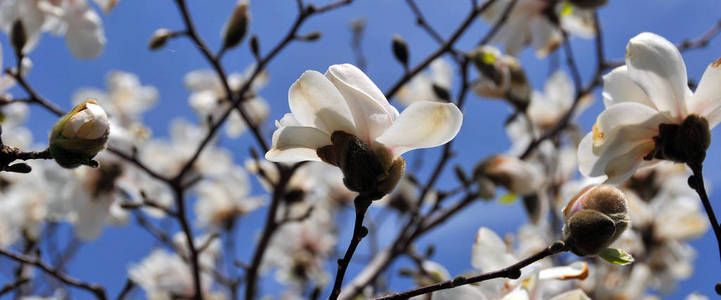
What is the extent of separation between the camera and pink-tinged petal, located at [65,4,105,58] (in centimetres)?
150

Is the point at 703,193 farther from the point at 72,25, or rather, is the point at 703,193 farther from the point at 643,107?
the point at 72,25

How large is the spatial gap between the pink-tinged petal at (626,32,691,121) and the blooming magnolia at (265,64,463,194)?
0.83 ft

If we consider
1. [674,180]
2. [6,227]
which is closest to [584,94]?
[674,180]

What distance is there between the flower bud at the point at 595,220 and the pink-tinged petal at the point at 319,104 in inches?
10.5

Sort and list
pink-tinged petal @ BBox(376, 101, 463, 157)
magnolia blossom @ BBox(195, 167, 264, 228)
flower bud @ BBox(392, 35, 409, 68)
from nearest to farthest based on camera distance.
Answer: pink-tinged petal @ BBox(376, 101, 463, 157), flower bud @ BBox(392, 35, 409, 68), magnolia blossom @ BBox(195, 167, 264, 228)

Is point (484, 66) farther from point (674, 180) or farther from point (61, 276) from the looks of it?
point (674, 180)

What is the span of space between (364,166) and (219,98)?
162 centimetres

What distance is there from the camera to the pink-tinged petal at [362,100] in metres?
0.63

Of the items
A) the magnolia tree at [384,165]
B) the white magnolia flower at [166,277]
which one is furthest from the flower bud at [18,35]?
the white magnolia flower at [166,277]

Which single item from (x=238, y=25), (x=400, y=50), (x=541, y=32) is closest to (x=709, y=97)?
(x=400, y=50)

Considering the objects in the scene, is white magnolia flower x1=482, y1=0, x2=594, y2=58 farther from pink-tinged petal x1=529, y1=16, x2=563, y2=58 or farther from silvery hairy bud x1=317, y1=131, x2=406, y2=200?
silvery hairy bud x1=317, y1=131, x2=406, y2=200

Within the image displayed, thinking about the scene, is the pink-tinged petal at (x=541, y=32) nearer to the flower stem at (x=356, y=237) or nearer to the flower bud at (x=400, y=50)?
the flower bud at (x=400, y=50)

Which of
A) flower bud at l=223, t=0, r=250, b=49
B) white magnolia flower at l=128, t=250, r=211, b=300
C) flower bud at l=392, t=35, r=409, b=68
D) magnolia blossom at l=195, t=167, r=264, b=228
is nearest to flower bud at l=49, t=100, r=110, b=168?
flower bud at l=223, t=0, r=250, b=49

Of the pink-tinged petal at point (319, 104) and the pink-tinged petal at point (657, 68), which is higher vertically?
the pink-tinged petal at point (319, 104)
